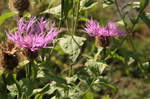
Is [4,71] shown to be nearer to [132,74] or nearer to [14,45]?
[14,45]

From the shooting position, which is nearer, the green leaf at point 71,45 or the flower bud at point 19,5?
the green leaf at point 71,45

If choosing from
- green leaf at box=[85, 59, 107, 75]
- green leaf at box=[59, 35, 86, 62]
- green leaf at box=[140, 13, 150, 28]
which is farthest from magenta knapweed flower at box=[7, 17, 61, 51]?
green leaf at box=[140, 13, 150, 28]

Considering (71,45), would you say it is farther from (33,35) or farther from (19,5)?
(19,5)

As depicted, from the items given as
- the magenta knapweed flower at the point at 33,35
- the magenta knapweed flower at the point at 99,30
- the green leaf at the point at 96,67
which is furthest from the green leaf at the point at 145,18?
the magenta knapweed flower at the point at 33,35

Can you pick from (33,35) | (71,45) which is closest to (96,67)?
(71,45)

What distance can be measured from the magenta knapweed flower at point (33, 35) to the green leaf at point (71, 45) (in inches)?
3.1

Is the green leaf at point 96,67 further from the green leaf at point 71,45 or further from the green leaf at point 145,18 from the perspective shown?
the green leaf at point 145,18

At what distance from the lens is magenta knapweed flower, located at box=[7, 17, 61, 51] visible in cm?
135

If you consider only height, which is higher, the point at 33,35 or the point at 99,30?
the point at 33,35

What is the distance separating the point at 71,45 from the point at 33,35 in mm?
162

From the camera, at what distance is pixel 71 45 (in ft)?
4.93

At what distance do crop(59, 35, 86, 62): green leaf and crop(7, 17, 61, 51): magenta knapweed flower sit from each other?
8 cm

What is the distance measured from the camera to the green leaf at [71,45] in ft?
4.84

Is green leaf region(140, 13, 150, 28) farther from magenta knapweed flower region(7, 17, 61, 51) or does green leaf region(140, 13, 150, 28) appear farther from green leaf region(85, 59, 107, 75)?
magenta knapweed flower region(7, 17, 61, 51)
